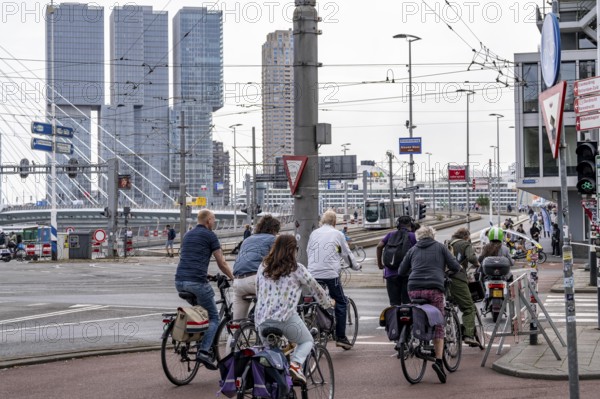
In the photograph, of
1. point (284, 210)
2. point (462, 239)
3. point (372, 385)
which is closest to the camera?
point (372, 385)

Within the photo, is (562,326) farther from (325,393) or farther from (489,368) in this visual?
(325,393)

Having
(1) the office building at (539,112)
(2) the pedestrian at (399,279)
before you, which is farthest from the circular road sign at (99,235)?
(2) the pedestrian at (399,279)

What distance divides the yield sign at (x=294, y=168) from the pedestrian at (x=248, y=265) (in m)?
2.86

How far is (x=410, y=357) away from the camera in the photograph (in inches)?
388

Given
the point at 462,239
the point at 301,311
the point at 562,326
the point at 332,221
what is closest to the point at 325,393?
the point at 301,311

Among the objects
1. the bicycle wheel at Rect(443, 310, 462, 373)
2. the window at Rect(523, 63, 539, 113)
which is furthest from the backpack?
the window at Rect(523, 63, 539, 113)

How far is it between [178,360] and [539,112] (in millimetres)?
42747

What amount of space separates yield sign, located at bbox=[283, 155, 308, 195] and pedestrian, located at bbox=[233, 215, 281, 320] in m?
2.86

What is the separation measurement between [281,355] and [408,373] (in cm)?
274

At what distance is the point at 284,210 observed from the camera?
5374 inches

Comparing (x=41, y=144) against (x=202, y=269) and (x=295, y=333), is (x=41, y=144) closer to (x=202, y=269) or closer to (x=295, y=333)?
(x=202, y=269)

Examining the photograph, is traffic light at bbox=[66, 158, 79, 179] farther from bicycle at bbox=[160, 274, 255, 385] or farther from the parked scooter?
bicycle at bbox=[160, 274, 255, 385]

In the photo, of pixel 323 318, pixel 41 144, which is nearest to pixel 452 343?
pixel 323 318

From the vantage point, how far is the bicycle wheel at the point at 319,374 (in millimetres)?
8203
